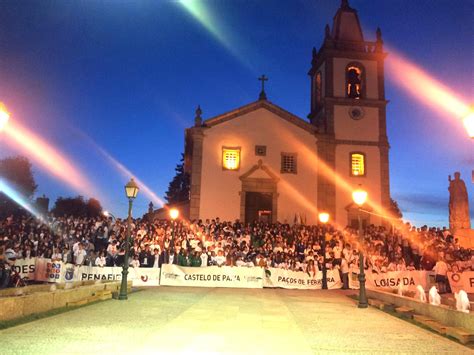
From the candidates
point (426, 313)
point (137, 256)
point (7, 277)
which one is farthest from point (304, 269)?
point (7, 277)

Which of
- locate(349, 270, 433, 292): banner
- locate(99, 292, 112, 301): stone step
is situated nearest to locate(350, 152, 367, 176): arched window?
locate(349, 270, 433, 292): banner

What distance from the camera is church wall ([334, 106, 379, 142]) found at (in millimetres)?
33719

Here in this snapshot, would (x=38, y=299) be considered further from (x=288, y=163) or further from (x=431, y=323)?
(x=288, y=163)

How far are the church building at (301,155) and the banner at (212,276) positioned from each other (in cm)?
1075

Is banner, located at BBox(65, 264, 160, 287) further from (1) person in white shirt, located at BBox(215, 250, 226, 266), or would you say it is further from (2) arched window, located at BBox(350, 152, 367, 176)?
(2) arched window, located at BBox(350, 152, 367, 176)

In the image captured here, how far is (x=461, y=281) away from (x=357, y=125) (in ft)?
53.6

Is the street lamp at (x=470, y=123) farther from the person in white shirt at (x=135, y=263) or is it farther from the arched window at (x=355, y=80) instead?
the arched window at (x=355, y=80)

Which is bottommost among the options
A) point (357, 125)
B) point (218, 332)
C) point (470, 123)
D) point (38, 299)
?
point (218, 332)

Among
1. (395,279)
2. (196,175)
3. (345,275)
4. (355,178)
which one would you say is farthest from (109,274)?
(355,178)

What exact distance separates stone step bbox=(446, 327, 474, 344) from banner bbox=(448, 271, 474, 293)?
42.2ft

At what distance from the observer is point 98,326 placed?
9.18 metres

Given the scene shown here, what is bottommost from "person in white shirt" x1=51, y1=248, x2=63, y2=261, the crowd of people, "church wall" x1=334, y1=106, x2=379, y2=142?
"person in white shirt" x1=51, y1=248, x2=63, y2=261

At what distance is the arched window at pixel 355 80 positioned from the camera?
34.9 m

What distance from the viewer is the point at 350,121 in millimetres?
34062
